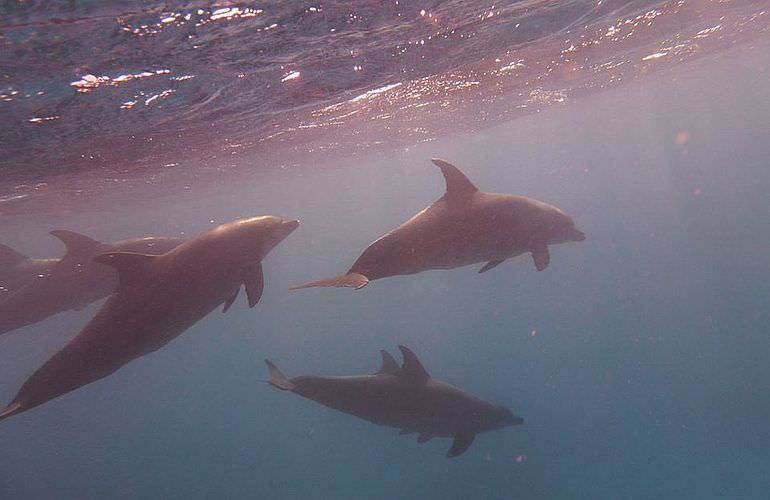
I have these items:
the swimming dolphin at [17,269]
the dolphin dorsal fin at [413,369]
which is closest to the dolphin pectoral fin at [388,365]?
the dolphin dorsal fin at [413,369]

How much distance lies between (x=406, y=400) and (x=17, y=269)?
9.48m

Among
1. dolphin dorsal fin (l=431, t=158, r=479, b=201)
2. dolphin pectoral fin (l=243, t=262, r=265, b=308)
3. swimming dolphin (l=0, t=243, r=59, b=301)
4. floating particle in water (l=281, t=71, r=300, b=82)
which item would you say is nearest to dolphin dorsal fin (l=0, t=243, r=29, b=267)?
swimming dolphin (l=0, t=243, r=59, b=301)

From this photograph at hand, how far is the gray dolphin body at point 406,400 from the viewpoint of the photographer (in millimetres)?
10305

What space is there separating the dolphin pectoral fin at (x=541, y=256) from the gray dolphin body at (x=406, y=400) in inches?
142

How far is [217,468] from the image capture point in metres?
38.6

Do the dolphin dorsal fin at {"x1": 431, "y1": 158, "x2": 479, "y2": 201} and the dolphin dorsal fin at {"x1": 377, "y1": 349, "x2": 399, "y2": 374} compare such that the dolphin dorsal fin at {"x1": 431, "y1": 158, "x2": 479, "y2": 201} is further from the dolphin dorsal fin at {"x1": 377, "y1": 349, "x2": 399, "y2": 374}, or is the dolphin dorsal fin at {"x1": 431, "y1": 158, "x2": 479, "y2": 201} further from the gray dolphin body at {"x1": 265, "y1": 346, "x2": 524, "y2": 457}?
the dolphin dorsal fin at {"x1": 377, "y1": 349, "x2": 399, "y2": 374}

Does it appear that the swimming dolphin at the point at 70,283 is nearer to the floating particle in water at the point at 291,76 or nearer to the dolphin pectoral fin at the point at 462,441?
the floating particle in water at the point at 291,76

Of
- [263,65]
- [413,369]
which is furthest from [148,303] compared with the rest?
[263,65]

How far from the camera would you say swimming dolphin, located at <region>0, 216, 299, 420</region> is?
5.11 meters

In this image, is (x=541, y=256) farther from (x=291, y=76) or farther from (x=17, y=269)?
(x=17, y=269)

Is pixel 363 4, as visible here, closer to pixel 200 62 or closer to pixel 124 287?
pixel 200 62

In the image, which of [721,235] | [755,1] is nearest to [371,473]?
[755,1]

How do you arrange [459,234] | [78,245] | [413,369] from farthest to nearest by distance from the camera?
[413,369], [78,245], [459,234]

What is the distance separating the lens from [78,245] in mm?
9234
